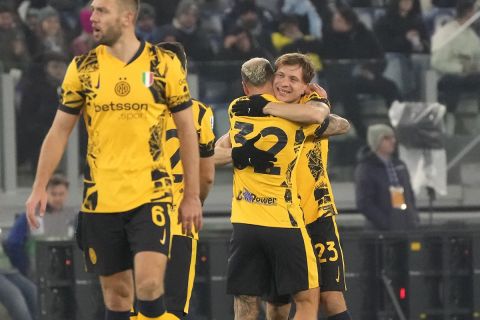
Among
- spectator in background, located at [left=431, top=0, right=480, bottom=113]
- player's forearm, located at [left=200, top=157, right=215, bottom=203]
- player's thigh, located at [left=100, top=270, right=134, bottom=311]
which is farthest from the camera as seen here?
spectator in background, located at [left=431, top=0, right=480, bottom=113]

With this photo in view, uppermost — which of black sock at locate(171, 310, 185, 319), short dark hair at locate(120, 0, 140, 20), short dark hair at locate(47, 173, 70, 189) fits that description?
short dark hair at locate(120, 0, 140, 20)

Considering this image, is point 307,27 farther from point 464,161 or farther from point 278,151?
point 278,151

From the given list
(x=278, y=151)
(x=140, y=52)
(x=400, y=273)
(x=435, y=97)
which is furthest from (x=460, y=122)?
(x=140, y=52)

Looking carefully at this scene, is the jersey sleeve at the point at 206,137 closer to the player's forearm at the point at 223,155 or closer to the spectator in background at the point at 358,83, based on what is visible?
the player's forearm at the point at 223,155

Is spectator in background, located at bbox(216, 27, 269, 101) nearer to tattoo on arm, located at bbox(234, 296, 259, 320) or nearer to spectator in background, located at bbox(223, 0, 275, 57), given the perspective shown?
spectator in background, located at bbox(223, 0, 275, 57)

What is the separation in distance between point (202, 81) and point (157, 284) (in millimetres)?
7228

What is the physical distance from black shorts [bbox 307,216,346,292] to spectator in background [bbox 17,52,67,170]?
5188 millimetres

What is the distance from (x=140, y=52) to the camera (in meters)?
9.26

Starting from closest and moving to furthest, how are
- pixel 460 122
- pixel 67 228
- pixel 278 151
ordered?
pixel 278 151
pixel 67 228
pixel 460 122

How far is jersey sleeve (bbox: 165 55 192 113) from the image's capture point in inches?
365

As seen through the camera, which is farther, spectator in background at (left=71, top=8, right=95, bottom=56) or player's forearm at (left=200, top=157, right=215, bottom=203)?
spectator in background at (left=71, top=8, right=95, bottom=56)

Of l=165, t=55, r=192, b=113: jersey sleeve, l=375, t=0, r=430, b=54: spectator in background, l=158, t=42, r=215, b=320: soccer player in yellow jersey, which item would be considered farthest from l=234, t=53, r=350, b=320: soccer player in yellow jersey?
l=375, t=0, r=430, b=54: spectator in background

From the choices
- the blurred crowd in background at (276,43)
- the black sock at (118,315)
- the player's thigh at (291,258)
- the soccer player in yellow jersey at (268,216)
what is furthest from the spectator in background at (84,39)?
the black sock at (118,315)

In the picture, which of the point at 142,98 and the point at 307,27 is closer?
the point at 142,98
